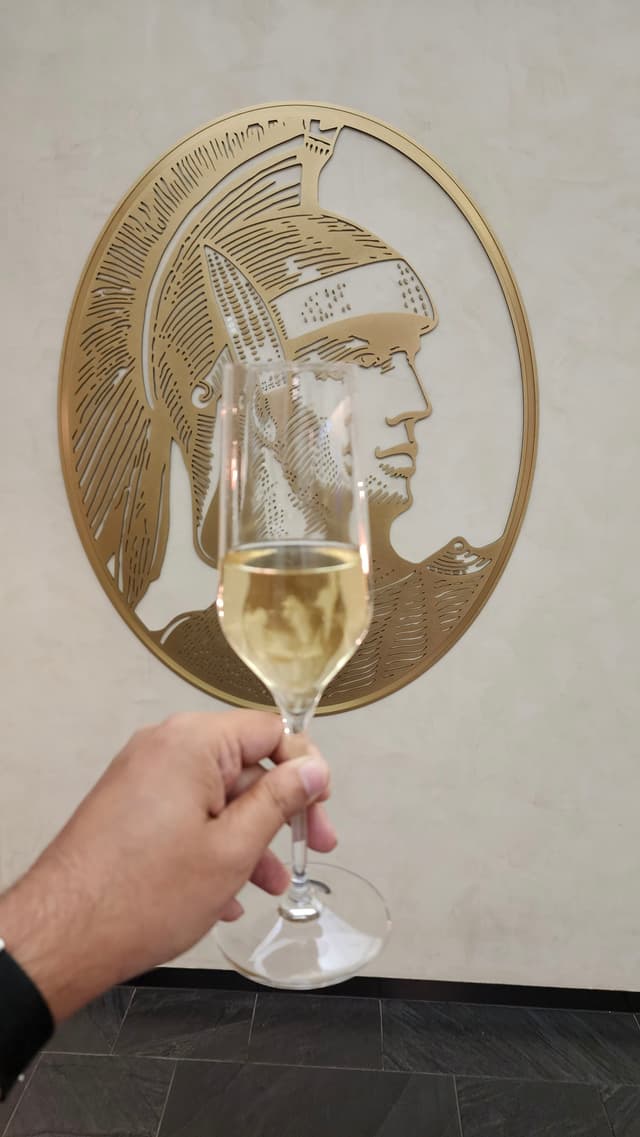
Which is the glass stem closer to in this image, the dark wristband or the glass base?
the glass base

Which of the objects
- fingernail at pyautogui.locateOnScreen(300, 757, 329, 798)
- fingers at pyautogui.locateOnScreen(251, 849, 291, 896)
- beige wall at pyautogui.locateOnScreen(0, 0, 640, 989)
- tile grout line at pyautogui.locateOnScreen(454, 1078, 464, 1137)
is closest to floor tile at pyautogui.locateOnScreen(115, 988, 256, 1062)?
beige wall at pyautogui.locateOnScreen(0, 0, 640, 989)

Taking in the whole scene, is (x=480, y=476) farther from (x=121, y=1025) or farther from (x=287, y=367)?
(x=121, y=1025)

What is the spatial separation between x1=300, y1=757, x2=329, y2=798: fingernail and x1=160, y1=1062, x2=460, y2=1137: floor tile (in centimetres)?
139

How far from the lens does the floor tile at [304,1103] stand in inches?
65.6

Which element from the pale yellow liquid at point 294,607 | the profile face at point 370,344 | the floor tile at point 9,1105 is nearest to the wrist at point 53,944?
the pale yellow liquid at point 294,607

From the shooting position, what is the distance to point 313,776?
2.31 feet

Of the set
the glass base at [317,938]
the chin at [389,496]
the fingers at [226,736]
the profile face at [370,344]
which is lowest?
the glass base at [317,938]

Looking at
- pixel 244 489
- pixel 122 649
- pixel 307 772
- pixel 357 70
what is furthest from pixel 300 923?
pixel 357 70

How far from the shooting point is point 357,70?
177cm

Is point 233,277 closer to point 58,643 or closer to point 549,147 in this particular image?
point 549,147

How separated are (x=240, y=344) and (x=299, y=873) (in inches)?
54.0

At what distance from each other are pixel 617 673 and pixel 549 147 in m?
1.28

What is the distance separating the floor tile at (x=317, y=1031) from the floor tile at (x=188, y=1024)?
5 cm

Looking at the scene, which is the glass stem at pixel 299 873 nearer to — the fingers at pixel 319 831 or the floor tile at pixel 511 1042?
the fingers at pixel 319 831
